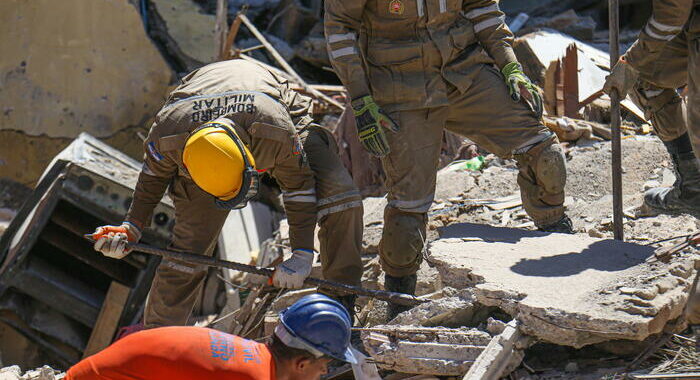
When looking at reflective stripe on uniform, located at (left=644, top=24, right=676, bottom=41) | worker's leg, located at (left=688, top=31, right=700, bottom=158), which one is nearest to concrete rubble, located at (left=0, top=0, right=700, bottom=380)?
worker's leg, located at (left=688, top=31, right=700, bottom=158)

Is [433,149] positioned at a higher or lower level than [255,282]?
higher

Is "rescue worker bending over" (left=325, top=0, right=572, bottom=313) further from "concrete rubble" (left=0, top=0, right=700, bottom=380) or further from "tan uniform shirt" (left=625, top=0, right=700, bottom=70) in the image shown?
"tan uniform shirt" (left=625, top=0, right=700, bottom=70)

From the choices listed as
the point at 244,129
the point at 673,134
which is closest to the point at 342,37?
the point at 244,129

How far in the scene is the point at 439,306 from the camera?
12.3 feet

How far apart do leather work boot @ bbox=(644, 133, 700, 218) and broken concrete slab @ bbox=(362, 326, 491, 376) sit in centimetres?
201

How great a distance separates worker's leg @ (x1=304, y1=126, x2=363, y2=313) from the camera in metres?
4.15

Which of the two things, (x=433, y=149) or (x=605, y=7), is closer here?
(x=433, y=149)

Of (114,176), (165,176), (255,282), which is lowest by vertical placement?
(255,282)

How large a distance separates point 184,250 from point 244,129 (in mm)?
804

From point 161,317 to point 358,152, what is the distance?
2.98 m

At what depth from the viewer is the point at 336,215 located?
164 inches

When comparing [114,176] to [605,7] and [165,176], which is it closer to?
[165,176]

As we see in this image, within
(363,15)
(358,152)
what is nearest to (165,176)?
(363,15)

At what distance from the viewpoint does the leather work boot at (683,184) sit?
16.1ft
